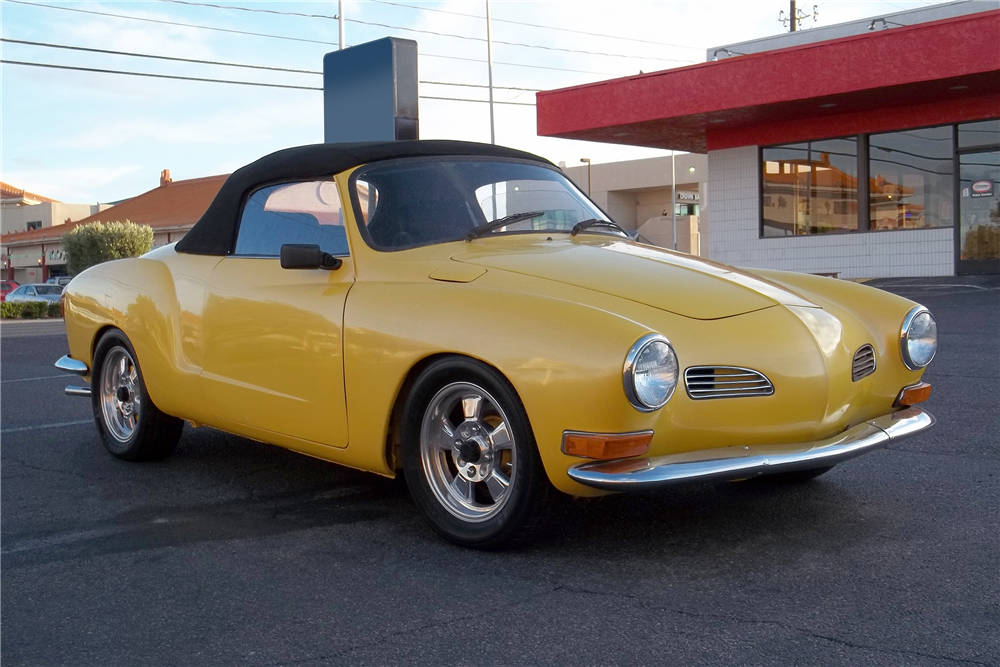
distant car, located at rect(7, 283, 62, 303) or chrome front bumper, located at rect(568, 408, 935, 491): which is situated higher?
distant car, located at rect(7, 283, 62, 303)

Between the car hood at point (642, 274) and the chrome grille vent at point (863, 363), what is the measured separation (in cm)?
28

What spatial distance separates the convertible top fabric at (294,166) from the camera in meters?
4.62

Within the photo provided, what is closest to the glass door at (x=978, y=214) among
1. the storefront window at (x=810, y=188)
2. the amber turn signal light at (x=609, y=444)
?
the storefront window at (x=810, y=188)

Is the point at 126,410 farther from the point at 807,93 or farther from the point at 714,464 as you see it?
the point at 807,93

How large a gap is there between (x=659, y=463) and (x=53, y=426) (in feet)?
16.5

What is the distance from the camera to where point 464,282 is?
3.85 metres

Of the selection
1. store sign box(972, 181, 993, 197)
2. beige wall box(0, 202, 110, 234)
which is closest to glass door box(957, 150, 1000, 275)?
store sign box(972, 181, 993, 197)

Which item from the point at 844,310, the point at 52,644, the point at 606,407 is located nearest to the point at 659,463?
the point at 606,407

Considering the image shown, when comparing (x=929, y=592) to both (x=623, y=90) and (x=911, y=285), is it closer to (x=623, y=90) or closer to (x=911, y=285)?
(x=911, y=285)

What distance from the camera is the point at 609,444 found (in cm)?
324

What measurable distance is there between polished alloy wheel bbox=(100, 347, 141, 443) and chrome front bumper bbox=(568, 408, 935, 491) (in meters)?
3.24

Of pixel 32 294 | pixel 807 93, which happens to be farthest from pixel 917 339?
pixel 32 294

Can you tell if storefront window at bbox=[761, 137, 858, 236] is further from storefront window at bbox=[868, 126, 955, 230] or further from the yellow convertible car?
the yellow convertible car

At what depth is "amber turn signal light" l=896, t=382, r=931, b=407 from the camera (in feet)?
13.4
